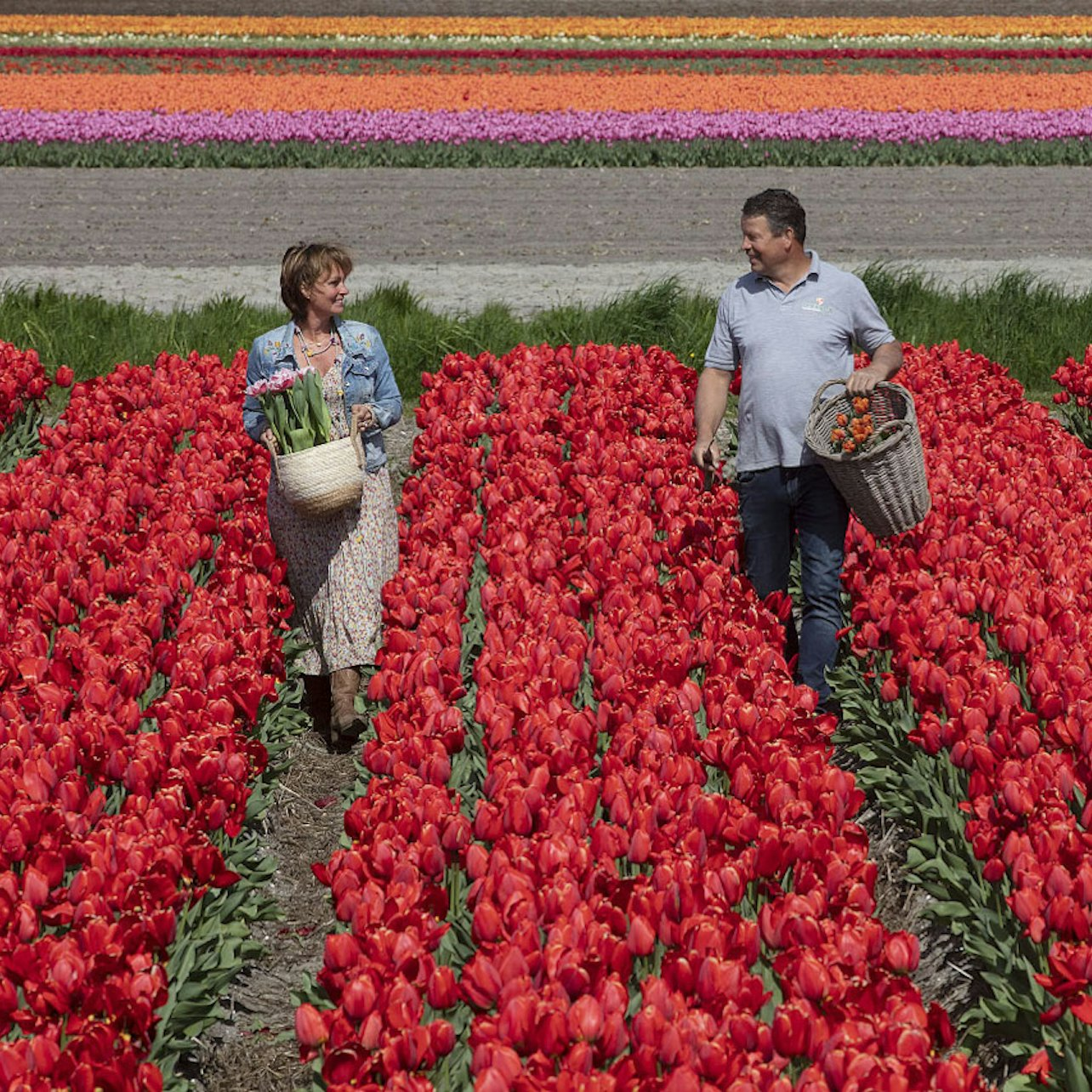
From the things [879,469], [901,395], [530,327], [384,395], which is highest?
[530,327]

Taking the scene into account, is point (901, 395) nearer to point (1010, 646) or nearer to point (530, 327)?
point (1010, 646)

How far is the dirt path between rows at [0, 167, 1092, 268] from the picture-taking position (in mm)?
15062

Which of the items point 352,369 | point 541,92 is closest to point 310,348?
point 352,369

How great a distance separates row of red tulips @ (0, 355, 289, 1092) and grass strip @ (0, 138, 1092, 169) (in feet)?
43.2

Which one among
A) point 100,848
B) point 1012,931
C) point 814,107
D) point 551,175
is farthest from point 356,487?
point 814,107

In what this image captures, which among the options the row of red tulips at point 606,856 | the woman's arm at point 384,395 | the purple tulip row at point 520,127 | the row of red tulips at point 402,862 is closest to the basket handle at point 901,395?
the row of red tulips at point 606,856

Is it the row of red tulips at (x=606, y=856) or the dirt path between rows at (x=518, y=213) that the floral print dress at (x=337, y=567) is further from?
the dirt path between rows at (x=518, y=213)

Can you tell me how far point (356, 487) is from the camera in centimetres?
498

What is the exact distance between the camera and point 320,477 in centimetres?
491

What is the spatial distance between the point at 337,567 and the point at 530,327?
17.2 feet

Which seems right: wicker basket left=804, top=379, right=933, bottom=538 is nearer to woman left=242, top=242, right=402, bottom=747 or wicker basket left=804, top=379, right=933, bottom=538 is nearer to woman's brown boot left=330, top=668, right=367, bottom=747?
woman left=242, top=242, right=402, bottom=747

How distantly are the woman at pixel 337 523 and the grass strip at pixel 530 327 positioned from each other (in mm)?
4120

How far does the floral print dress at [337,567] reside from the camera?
16.9 ft

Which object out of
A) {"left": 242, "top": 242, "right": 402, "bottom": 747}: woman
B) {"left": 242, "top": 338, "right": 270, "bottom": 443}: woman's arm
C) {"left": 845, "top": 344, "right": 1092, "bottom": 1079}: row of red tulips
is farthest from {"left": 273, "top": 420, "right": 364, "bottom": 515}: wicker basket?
{"left": 845, "top": 344, "right": 1092, "bottom": 1079}: row of red tulips
